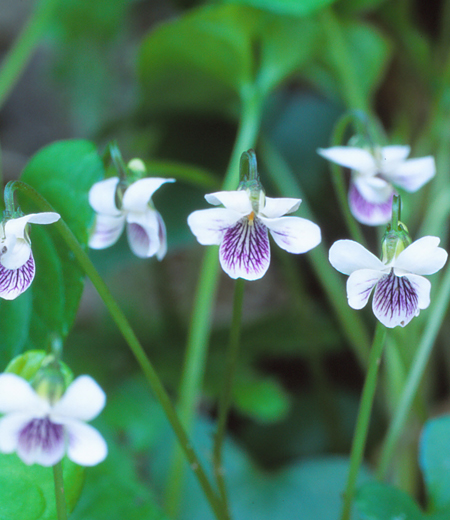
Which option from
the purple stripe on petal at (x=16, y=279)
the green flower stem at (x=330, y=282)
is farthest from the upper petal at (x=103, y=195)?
the green flower stem at (x=330, y=282)

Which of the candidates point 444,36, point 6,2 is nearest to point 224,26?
point 444,36

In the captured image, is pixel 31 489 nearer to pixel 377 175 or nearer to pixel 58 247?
pixel 58 247

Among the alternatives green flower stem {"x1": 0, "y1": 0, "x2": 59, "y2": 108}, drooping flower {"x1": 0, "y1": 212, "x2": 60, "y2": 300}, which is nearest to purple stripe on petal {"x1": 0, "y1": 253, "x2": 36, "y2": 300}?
drooping flower {"x1": 0, "y1": 212, "x2": 60, "y2": 300}

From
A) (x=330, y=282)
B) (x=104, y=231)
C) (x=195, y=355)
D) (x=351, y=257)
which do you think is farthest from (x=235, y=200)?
(x=330, y=282)

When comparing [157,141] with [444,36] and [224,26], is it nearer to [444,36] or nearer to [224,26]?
[224,26]

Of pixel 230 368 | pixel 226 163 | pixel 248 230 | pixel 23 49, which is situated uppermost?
pixel 23 49

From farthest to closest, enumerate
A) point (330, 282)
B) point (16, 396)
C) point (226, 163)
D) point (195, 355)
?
point (226, 163), point (330, 282), point (195, 355), point (16, 396)

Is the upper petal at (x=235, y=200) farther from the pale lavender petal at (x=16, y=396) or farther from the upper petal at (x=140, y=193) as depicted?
the pale lavender petal at (x=16, y=396)
